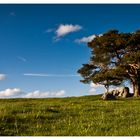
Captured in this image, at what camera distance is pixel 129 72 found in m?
70.8

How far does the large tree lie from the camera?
2675 inches

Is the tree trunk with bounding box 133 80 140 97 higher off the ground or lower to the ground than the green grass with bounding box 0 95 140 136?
higher

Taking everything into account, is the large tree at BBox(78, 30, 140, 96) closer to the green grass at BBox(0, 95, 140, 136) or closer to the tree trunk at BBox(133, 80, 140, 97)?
the tree trunk at BBox(133, 80, 140, 97)

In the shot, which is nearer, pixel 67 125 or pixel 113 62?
pixel 67 125

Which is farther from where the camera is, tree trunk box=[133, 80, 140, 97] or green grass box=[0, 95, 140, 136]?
tree trunk box=[133, 80, 140, 97]

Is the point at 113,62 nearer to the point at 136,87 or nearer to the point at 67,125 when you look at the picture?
the point at 136,87

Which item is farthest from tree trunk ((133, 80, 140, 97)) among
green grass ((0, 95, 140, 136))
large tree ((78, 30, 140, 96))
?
green grass ((0, 95, 140, 136))

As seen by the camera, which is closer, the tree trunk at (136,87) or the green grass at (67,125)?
the green grass at (67,125)

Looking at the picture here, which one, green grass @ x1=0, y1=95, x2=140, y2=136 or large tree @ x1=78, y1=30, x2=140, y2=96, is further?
large tree @ x1=78, y1=30, x2=140, y2=96

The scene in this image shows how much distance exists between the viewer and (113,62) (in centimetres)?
7244

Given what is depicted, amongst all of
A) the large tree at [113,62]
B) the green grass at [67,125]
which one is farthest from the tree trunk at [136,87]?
the green grass at [67,125]

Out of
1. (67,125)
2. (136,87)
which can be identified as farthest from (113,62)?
(67,125)

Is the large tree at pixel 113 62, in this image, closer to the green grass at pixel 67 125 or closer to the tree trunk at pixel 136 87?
the tree trunk at pixel 136 87

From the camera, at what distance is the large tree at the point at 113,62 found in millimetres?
67938
